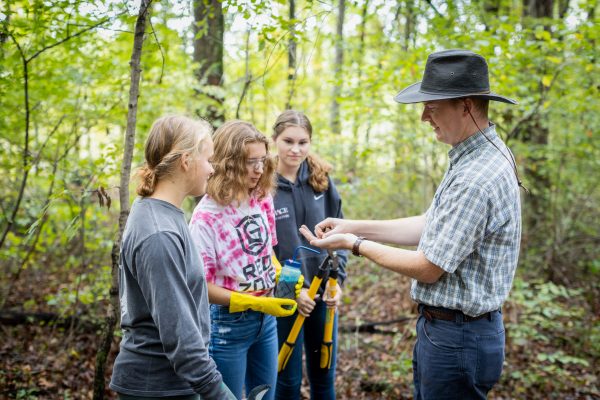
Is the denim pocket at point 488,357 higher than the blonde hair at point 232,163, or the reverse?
the blonde hair at point 232,163

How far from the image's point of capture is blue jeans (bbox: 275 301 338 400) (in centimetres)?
306

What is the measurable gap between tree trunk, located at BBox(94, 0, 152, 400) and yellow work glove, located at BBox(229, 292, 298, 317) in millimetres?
954

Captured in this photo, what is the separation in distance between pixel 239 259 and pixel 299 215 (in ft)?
2.63

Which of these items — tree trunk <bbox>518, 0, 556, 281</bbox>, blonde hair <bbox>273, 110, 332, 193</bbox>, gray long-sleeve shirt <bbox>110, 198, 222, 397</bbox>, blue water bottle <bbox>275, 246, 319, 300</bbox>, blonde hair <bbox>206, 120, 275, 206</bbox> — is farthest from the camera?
tree trunk <bbox>518, 0, 556, 281</bbox>

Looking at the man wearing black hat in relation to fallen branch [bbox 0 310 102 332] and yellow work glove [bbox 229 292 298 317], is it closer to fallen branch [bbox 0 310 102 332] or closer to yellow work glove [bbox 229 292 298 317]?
yellow work glove [bbox 229 292 298 317]

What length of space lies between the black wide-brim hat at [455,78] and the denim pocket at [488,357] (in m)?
1.11

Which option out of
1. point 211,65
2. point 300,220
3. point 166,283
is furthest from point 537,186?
point 166,283

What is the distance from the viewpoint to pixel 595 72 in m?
5.11

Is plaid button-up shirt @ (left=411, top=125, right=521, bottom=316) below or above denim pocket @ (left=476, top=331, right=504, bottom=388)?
above

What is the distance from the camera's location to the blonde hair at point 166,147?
6.00ft

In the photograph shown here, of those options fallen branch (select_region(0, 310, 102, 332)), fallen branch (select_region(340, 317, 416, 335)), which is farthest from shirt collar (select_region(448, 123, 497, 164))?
fallen branch (select_region(0, 310, 102, 332))

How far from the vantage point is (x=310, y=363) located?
3205mm

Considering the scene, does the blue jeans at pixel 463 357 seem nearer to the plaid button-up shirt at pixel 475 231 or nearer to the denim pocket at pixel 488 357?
the denim pocket at pixel 488 357

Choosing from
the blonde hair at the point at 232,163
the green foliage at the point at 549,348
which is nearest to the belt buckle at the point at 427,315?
the blonde hair at the point at 232,163
